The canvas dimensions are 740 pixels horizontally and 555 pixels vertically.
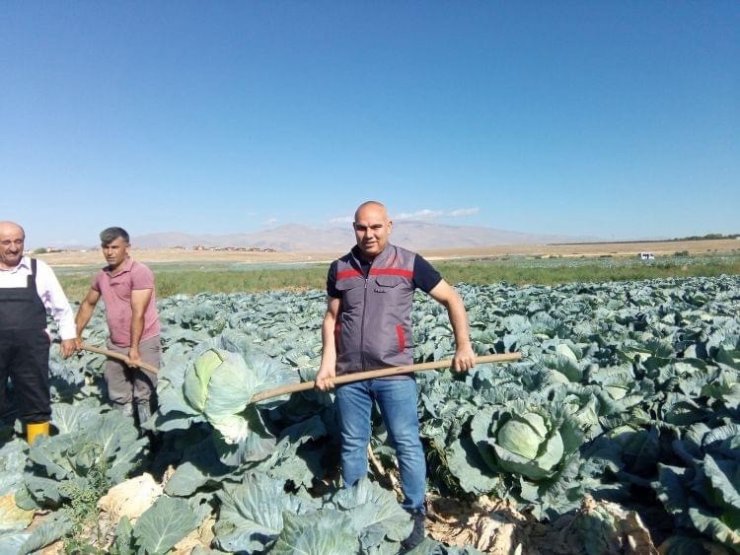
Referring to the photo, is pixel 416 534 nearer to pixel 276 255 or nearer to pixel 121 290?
pixel 121 290

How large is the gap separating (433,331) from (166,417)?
4013mm

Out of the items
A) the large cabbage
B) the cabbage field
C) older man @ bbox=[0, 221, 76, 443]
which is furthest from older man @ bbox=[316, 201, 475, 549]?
older man @ bbox=[0, 221, 76, 443]

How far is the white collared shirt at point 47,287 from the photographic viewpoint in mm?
3787

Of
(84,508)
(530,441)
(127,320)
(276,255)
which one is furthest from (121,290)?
(276,255)

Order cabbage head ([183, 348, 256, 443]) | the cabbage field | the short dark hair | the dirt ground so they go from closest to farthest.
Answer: the cabbage field, cabbage head ([183, 348, 256, 443]), the short dark hair, the dirt ground

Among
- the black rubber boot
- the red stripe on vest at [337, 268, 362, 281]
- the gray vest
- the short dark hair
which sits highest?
the short dark hair

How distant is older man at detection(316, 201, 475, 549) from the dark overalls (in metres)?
2.47

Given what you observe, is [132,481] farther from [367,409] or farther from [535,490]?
[535,490]

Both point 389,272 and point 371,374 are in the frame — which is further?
point 389,272

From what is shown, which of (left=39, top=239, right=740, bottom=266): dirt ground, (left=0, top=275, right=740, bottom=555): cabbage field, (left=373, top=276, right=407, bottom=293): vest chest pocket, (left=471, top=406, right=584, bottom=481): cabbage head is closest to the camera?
(left=0, top=275, right=740, bottom=555): cabbage field

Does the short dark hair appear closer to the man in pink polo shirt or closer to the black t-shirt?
the man in pink polo shirt

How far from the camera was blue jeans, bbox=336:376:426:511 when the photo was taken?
2.87 m

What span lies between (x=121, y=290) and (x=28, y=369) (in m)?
0.88

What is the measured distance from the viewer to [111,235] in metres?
4.06
